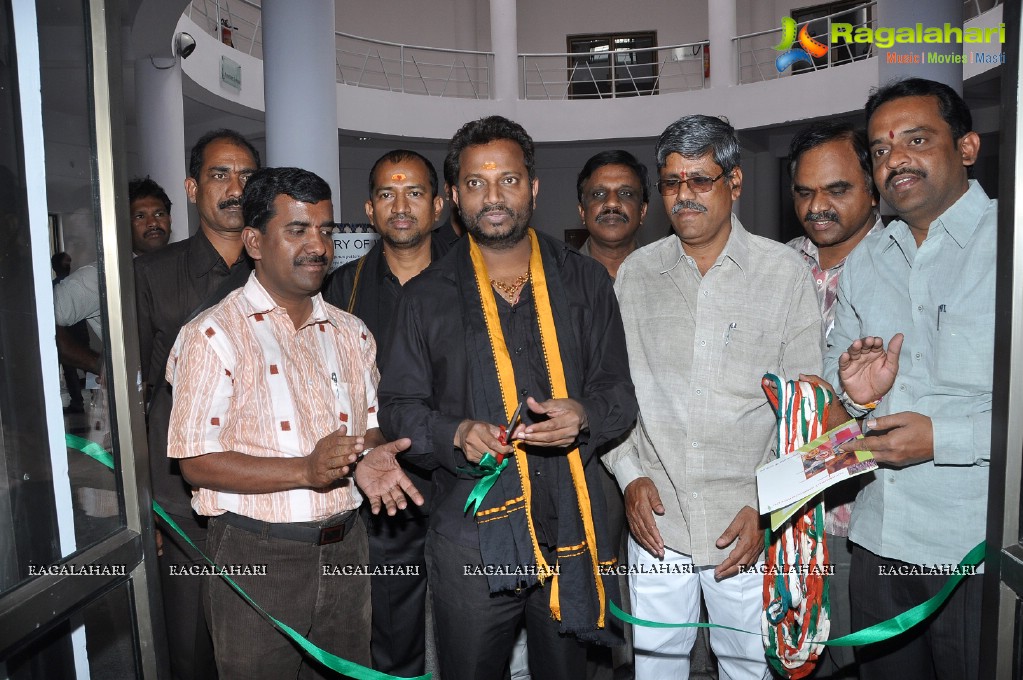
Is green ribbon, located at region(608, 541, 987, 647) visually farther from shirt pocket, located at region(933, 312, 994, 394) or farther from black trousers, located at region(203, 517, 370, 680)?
black trousers, located at region(203, 517, 370, 680)

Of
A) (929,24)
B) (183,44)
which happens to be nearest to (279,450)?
(929,24)

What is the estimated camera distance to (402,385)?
7.02 feet

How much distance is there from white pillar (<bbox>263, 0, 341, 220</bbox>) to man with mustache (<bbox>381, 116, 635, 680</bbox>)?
3.17 m

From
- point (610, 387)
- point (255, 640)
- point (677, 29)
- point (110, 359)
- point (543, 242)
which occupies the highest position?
point (677, 29)

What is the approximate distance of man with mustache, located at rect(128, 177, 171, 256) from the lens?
4.01m

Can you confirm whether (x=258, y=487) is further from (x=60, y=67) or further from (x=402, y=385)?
(x=60, y=67)

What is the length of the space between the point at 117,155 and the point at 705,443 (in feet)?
5.42

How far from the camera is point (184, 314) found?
2.72m

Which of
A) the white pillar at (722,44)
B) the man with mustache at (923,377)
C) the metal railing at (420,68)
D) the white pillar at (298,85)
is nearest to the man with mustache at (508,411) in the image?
the man with mustache at (923,377)

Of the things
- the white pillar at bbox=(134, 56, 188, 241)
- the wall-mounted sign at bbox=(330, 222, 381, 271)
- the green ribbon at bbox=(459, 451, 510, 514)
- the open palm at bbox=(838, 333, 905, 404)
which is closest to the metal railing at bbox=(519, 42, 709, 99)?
the white pillar at bbox=(134, 56, 188, 241)

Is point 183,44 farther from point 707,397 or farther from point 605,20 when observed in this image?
point 605,20

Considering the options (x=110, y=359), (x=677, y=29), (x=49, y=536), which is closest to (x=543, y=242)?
(x=110, y=359)

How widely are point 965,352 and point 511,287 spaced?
1.20m

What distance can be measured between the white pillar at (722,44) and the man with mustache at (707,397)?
10.4 meters
